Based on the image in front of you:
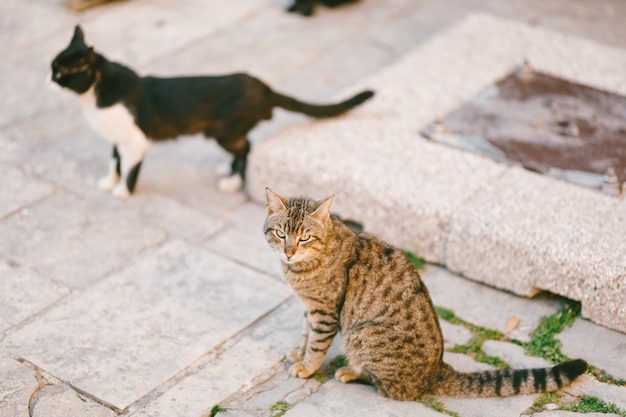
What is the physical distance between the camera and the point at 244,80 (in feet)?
17.0

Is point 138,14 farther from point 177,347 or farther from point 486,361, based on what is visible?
point 486,361

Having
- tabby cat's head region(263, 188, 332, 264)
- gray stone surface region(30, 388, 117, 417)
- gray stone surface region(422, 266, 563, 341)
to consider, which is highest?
tabby cat's head region(263, 188, 332, 264)

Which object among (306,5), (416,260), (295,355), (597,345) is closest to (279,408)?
(295,355)

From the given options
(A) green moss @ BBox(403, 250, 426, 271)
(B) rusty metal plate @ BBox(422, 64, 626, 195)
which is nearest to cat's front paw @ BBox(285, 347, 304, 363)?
(A) green moss @ BBox(403, 250, 426, 271)

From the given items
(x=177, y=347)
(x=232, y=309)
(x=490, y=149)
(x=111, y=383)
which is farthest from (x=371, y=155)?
(x=111, y=383)

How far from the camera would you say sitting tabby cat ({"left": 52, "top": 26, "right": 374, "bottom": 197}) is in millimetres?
4969

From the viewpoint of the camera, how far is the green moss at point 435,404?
141 inches

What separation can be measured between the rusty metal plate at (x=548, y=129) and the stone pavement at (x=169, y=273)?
0.86m

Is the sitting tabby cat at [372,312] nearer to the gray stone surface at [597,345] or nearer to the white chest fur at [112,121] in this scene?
the gray stone surface at [597,345]

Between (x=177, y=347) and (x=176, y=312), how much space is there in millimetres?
292

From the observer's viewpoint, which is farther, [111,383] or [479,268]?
[479,268]

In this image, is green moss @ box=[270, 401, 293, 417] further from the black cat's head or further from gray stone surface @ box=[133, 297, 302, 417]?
the black cat's head

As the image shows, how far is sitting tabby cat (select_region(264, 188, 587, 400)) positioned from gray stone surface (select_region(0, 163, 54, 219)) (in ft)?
6.88

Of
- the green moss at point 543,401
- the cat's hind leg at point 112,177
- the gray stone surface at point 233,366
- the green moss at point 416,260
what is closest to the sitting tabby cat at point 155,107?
the cat's hind leg at point 112,177
